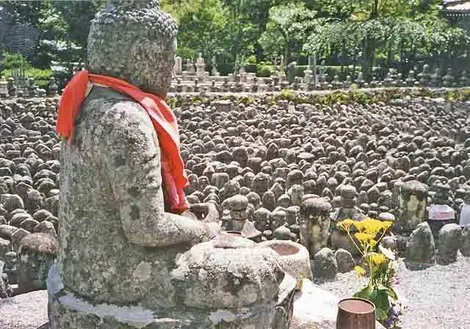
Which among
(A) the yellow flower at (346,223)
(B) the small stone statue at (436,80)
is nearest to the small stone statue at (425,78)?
(B) the small stone statue at (436,80)

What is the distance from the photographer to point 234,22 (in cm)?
3409

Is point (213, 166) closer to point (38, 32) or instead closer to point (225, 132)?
point (225, 132)

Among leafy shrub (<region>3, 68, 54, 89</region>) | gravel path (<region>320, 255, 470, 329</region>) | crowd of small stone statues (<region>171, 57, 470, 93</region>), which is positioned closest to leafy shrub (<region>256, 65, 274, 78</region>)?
crowd of small stone statues (<region>171, 57, 470, 93</region>)

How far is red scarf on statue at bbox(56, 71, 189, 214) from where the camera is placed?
3.18 meters

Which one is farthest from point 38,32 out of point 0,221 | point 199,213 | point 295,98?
point 199,213

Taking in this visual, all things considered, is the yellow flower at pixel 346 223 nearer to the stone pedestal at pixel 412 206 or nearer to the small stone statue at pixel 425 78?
the stone pedestal at pixel 412 206

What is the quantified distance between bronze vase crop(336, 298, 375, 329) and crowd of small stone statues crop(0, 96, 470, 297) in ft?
8.66

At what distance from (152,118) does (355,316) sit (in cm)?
186

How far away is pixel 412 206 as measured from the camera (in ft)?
26.9

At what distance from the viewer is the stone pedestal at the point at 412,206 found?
8172 mm

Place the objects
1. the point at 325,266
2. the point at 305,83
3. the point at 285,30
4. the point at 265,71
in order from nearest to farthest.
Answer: the point at 325,266 → the point at 305,83 → the point at 285,30 → the point at 265,71

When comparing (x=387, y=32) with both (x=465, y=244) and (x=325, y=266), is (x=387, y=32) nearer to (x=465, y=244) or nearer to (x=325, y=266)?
(x=465, y=244)

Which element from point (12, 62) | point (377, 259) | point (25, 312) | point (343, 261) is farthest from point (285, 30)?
point (25, 312)

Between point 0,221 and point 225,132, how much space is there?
6411mm
